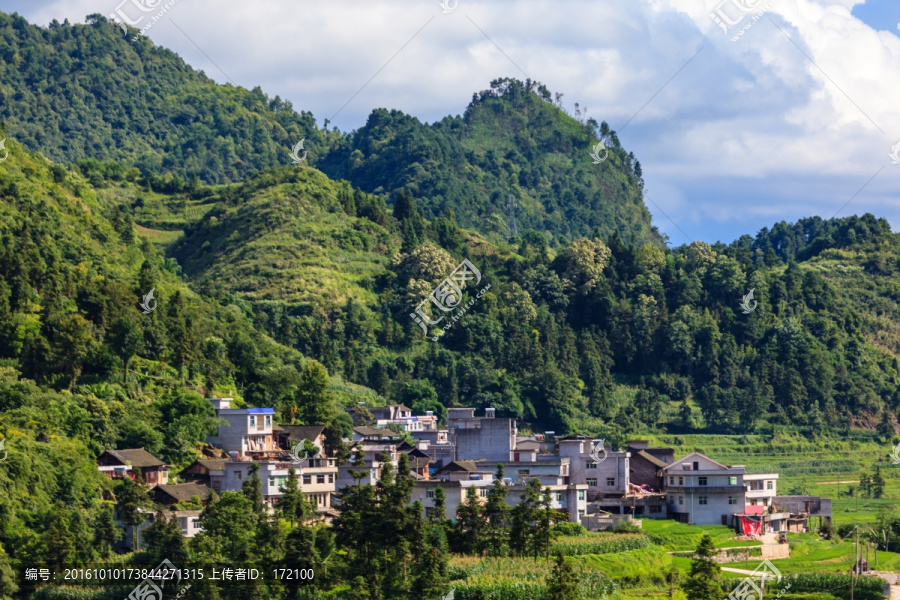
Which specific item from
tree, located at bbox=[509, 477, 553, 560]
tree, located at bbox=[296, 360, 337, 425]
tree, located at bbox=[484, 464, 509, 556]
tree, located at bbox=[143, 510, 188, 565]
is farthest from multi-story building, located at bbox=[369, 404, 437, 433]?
tree, located at bbox=[143, 510, 188, 565]

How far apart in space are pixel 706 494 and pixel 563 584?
20188mm

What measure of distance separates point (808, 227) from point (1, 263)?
109849 mm

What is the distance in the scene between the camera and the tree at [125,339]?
66562 millimetres

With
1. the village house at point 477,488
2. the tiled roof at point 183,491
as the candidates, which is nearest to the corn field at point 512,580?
the village house at point 477,488

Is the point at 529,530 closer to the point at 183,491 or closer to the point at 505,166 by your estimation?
the point at 183,491

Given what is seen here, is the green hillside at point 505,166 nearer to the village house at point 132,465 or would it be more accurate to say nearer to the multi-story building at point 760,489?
the multi-story building at point 760,489

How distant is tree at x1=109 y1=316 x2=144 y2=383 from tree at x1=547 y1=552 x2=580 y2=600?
2579 centimetres

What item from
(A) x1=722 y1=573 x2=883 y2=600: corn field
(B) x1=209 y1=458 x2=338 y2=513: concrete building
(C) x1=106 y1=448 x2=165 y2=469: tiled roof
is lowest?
(A) x1=722 y1=573 x2=883 y2=600: corn field

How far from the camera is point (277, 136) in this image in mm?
181250

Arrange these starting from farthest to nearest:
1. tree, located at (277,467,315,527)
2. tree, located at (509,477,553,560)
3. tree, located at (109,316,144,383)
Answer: tree, located at (109,316,144,383)
tree, located at (277,467,315,527)
tree, located at (509,477,553,560)

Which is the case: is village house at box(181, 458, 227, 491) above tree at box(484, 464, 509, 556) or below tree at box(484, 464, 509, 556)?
above

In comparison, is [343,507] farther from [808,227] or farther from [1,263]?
[808,227]

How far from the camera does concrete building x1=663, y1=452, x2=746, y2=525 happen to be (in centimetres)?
6619

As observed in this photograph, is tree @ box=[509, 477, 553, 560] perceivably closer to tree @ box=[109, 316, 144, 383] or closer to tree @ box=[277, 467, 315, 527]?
tree @ box=[277, 467, 315, 527]
